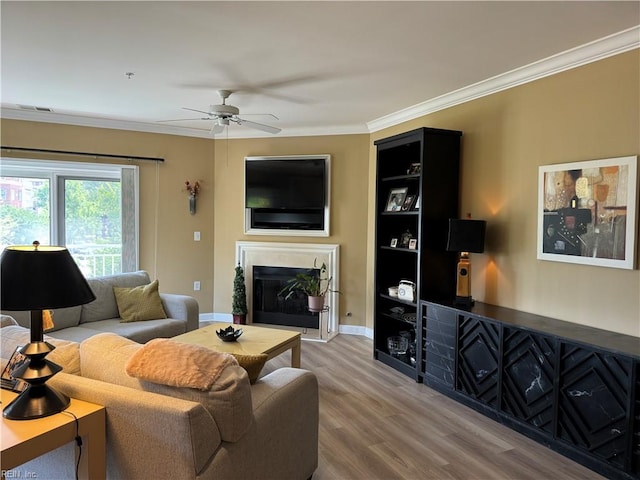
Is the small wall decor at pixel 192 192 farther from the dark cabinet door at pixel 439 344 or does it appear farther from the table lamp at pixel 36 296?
the table lamp at pixel 36 296

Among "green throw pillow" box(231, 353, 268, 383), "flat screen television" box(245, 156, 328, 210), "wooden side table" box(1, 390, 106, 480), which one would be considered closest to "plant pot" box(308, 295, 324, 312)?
"flat screen television" box(245, 156, 328, 210)

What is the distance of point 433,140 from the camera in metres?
3.84

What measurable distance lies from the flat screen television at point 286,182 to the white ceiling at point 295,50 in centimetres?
108

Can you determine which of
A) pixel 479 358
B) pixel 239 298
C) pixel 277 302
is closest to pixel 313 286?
pixel 277 302

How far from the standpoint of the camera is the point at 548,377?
2732 mm

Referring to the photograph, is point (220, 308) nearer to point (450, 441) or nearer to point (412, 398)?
point (412, 398)

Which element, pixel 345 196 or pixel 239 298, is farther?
pixel 239 298

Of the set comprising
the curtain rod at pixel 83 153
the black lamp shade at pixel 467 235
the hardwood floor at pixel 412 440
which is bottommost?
the hardwood floor at pixel 412 440

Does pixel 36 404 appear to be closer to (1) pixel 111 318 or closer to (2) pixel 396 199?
(1) pixel 111 318

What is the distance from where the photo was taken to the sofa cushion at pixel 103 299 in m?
4.05

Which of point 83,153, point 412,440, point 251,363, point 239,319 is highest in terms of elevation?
point 83,153

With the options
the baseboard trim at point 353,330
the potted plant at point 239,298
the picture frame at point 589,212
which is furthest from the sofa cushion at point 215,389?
the baseboard trim at point 353,330

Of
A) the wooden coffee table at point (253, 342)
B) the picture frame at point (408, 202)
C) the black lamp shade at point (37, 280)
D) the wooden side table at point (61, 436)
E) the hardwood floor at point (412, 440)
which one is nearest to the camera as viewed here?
the wooden side table at point (61, 436)

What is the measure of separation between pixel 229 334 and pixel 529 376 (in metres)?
2.19
